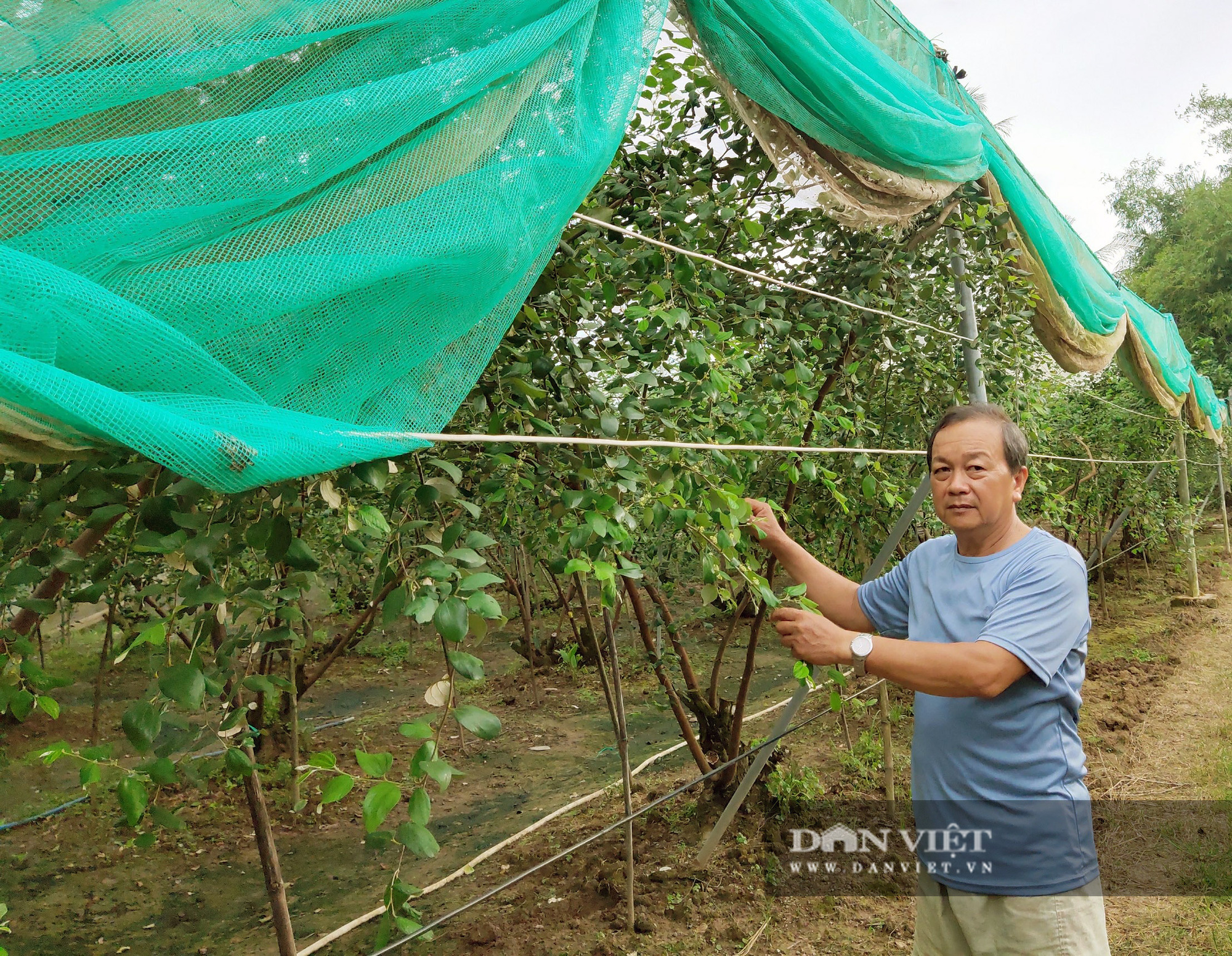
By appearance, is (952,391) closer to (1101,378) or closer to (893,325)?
(893,325)

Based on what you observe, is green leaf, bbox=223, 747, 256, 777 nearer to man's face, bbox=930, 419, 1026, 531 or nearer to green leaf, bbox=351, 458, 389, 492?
green leaf, bbox=351, 458, 389, 492

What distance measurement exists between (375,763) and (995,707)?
3.95ft

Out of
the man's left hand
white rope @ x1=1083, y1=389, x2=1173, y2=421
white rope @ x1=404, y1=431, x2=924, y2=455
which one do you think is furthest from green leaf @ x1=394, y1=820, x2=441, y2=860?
white rope @ x1=1083, y1=389, x2=1173, y2=421

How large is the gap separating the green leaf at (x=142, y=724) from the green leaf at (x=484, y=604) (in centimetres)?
40

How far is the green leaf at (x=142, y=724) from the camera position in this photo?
103cm

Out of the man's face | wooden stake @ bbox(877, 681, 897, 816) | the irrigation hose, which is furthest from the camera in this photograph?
wooden stake @ bbox(877, 681, 897, 816)

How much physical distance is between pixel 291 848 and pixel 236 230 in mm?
4040

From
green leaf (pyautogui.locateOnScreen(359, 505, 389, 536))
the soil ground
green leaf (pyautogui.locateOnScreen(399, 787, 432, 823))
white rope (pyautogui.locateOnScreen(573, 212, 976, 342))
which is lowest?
the soil ground

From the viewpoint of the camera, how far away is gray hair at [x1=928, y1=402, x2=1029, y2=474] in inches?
69.5

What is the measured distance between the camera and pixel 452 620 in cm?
98

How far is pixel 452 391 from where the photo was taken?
1159 millimetres

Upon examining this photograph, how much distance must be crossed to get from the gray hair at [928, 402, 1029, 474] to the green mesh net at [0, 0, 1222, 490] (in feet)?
2.99

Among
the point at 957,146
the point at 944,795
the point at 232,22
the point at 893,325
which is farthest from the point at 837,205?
the point at 232,22

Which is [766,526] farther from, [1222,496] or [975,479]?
[1222,496]
